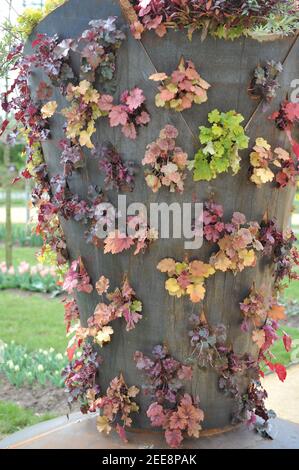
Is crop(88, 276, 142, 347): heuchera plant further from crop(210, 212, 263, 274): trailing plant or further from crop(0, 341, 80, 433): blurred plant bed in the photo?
crop(0, 341, 80, 433): blurred plant bed

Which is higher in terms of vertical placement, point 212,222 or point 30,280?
point 212,222

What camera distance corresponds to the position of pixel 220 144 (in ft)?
5.80

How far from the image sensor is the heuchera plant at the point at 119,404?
198 cm

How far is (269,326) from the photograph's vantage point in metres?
2.06

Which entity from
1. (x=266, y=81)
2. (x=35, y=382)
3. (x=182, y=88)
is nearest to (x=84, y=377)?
(x=182, y=88)

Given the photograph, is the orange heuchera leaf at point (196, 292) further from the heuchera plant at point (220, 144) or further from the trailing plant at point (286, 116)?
the trailing plant at point (286, 116)

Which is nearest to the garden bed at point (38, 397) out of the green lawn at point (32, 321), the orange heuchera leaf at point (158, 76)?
the green lawn at point (32, 321)

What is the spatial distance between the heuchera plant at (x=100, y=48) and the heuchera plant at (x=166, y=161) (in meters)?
0.25

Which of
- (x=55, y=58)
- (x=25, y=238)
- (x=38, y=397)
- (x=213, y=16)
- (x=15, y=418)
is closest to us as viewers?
(x=213, y=16)

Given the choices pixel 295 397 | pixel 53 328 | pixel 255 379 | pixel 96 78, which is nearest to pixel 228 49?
pixel 96 78

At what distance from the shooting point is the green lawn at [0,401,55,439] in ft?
11.3

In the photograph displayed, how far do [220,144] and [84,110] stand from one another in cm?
44

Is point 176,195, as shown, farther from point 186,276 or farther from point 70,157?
point 70,157

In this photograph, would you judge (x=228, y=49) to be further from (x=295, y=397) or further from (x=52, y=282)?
(x=52, y=282)
